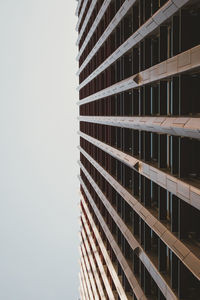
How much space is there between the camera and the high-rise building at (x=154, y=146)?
15648mm

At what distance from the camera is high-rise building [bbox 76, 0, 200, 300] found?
15.6 metres

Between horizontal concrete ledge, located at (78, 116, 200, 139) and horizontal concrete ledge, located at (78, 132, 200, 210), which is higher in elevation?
horizontal concrete ledge, located at (78, 116, 200, 139)

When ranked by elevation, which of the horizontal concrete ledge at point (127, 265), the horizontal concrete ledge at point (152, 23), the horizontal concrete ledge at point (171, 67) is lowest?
the horizontal concrete ledge at point (127, 265)

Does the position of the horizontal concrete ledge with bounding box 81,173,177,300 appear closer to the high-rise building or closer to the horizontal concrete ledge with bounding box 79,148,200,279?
the high-rise building

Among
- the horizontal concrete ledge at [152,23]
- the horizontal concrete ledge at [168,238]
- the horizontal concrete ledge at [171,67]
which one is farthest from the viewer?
the horizontal concrete ledge at [152,23]

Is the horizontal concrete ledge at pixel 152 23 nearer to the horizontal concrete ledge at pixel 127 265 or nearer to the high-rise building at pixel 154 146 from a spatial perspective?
the high-rise building at pixel 154 146

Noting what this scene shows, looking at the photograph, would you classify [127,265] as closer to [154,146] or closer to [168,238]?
[168,238]

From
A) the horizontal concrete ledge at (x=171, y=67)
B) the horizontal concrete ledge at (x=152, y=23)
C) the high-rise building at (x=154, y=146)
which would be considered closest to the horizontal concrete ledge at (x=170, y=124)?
the high-rise building at (x=154, y=146)

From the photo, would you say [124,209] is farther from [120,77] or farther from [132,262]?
[120,77]

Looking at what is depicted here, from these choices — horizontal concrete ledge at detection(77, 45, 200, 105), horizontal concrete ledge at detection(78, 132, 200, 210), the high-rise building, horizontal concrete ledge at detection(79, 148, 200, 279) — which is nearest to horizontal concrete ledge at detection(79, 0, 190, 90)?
the high-rise building

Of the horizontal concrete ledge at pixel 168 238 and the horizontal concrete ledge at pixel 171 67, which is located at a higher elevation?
the horizontal concrete ledge at pixel 171 67

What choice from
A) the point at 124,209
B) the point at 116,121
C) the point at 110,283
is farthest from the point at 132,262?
the point at 116,121

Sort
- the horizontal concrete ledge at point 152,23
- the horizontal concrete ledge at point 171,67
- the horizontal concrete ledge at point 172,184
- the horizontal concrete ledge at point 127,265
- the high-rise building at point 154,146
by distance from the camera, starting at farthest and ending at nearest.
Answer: the horizontal concrete ledge at point 127,265 → the horizontal concrete ledge at point 152,23 → the high-rise building at point 154,146 → the horizontal concrete ledge at point 172,184 → the horizontal concrete ledge at point 171,67

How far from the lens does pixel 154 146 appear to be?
21.8 m
